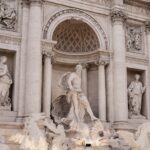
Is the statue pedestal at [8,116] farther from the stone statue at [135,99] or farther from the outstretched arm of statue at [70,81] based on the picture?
the stone statue at [135,99]

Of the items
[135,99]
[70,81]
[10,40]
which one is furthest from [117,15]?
[10,40]

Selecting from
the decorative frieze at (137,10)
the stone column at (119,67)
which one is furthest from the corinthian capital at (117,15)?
the decorative frieze at (137,10)

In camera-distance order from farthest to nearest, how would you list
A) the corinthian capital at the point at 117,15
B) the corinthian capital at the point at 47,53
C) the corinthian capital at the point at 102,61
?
the corinthian capital at the point at 117,15
the corinthian capital at the point at 102,61
the corinthian capital at the point at 47,53

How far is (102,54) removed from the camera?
17.4 m

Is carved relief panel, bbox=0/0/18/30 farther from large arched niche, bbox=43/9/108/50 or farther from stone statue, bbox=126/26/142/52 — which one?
stone statue, bbox=126/26/142/52

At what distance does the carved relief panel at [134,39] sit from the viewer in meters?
18.6

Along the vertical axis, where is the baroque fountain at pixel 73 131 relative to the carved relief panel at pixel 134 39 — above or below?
below

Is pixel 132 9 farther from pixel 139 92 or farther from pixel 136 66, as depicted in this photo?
pixel 139 92

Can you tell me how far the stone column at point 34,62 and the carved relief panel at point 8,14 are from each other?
0.73 meters

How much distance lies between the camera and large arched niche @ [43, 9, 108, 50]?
54.2 feet

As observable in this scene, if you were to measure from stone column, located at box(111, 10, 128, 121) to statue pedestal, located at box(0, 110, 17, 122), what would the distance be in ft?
15.8

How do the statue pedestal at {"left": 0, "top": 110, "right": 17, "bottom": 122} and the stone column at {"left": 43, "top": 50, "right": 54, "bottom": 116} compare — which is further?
the stone column at {"left": 43, "top": 50, "right": 54, "bottom": 116}

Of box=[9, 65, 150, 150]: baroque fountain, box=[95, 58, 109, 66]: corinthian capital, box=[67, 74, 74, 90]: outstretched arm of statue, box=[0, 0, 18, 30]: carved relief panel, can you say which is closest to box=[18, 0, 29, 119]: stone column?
box=[0, 0, 18, 30]: carved relief panel

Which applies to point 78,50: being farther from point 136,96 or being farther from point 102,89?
point 136,96
